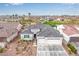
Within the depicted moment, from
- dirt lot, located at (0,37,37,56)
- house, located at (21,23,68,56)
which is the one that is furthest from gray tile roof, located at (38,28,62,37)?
dirt lot, located at (0,37,37,56)

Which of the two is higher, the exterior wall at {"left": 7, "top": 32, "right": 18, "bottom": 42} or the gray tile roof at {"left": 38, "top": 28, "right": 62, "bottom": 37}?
the gray tile roof at {"left": 38, "top": 28, "right": 62, "bottom": 37}

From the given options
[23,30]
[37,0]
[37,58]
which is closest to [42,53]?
[37,58]

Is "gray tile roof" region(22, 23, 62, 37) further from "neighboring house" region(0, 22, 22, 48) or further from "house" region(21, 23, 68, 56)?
"neighboring house" region(0, 22, 22, 48)

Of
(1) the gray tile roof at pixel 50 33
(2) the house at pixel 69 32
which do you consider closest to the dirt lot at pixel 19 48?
(1) the gray tile roof at pixel 50 33

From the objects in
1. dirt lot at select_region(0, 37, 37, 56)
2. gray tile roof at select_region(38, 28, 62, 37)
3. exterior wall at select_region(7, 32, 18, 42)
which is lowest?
dirt lot at select_region(0, 37, 37, 56)

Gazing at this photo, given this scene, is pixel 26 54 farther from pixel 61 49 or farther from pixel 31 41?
pixel 61 49
